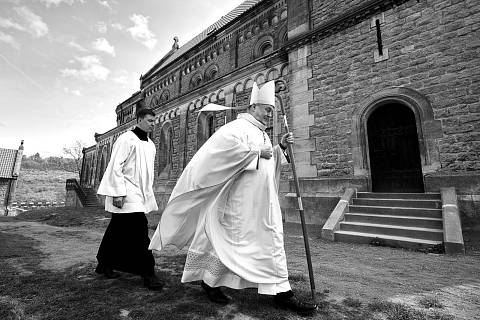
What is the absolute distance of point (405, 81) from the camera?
6512 mm

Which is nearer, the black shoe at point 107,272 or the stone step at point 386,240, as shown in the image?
the black shoe at point 107,272

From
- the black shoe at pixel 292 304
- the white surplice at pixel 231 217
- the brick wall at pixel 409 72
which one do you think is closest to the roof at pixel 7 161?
the brick wall at pixel 409 72

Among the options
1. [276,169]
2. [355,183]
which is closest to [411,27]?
[355,183]

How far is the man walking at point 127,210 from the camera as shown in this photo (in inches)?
113

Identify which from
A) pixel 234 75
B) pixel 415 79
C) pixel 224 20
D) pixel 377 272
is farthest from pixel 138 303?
pixel 224 20

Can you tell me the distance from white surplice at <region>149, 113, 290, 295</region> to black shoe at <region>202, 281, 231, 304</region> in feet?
0.17

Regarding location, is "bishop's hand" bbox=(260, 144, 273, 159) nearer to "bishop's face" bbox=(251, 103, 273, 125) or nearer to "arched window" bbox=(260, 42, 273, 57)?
"bishop's face" bbox=(251, 103, 273, 125)

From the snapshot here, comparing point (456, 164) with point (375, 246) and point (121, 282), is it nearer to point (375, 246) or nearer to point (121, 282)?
point (375, 246)

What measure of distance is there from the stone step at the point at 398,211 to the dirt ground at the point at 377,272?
99cm

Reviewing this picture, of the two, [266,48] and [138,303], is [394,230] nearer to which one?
[138,303]

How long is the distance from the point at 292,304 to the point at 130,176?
2300 mm

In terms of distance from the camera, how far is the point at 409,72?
255 inches

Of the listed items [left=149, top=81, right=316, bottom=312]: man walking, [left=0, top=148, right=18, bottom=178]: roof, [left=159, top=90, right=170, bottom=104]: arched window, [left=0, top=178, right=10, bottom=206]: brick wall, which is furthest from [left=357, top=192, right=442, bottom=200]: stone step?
[left=0, top=148, right=18, bottom=178]: roof

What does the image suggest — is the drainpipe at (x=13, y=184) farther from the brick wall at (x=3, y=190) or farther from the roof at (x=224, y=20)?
the roof at (x=224, y=20)
